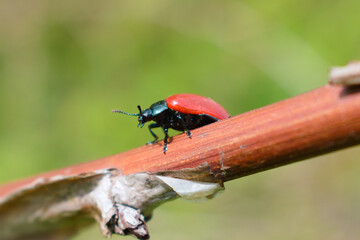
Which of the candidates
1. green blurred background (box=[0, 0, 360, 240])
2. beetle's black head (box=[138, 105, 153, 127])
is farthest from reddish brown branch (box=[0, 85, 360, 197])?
green blurred background (box=[0, 0, 360, 240])

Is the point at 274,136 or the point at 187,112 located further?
the point at 187,112

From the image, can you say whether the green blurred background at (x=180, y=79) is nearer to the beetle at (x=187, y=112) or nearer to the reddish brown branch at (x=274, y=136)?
the beetle at (x=187, y=112)

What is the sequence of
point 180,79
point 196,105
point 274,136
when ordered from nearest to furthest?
1. point 274,136
2. point 196,105
3. point 180,79

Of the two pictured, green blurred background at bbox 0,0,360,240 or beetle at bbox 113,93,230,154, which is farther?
green blurred background at bbox 0,0,360,240

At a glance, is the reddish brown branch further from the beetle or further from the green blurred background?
the green blurred background

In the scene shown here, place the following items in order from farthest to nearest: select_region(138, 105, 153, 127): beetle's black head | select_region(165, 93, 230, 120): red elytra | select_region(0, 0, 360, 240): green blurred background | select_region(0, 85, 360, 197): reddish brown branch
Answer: select_region(0, 0, 360, 240): green blurred background < select_region(138, 105, 153, 127): beetle's black head < select_region(165, 93, 230, 120): red elytra < select_region(0, 85, 360, 197): reddish brown branch

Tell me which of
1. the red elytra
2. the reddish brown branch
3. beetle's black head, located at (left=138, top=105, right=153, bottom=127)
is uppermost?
beetle's black head, located at (left=138, top=105, right=153, bottom=127)

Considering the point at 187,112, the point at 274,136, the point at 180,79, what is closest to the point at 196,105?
the point at 187,112

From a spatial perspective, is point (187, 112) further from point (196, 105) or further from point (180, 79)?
point (180, 79)

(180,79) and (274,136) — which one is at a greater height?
(180,79)
